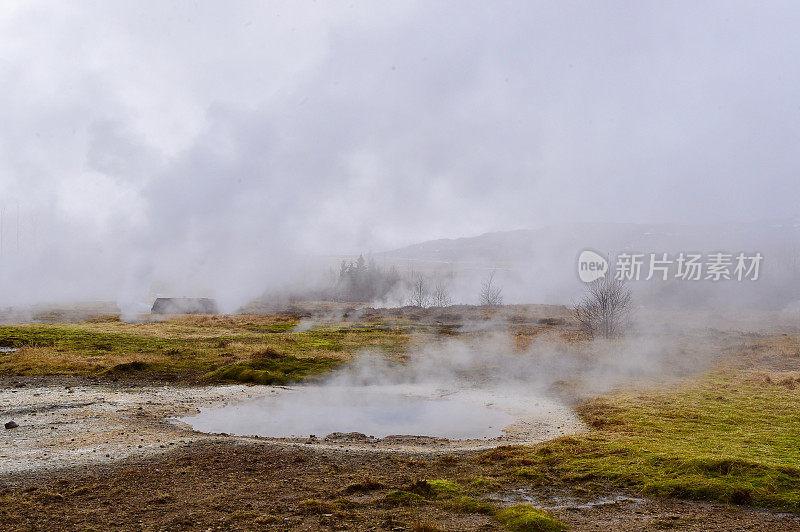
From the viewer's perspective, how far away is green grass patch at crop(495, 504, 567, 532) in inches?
381

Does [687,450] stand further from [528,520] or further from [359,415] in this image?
[359,415]

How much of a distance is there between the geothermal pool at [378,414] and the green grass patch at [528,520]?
289 inches

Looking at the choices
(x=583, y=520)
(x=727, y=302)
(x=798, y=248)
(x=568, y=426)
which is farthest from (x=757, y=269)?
(x=583, y=520)

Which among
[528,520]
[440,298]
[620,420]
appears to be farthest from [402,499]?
[440,298]

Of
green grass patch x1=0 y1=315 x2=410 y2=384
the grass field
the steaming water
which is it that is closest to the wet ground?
the steaming water

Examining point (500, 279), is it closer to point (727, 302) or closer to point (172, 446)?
point (727, 302)

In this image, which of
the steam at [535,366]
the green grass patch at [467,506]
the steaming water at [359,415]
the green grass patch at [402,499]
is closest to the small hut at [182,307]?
the steam at [535,366]

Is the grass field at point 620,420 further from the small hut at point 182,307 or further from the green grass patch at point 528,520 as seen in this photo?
the small hut at point 182,307

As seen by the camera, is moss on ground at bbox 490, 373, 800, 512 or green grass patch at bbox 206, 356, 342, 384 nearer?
moss on ground at bbox 490, 373, 800, 512

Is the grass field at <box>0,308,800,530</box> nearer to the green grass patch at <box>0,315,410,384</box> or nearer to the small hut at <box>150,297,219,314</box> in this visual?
the green grass patch at <box>0,315,410,384</box>

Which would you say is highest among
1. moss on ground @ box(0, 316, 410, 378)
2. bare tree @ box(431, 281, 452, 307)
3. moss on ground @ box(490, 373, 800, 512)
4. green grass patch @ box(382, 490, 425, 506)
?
bare tree @ box(431, 281, 452, 307)

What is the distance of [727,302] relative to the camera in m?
115

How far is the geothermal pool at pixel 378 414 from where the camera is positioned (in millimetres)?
18234

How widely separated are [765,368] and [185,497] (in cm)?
3340
